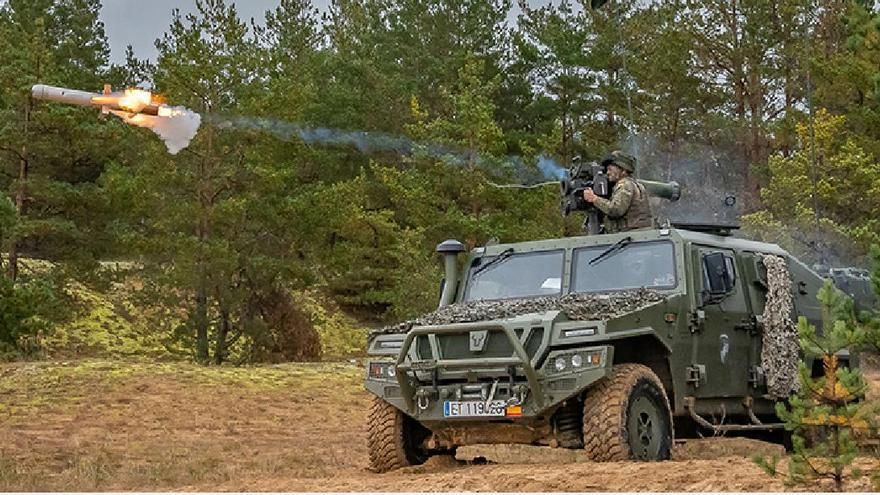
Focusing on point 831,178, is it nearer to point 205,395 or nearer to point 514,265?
point 205,395

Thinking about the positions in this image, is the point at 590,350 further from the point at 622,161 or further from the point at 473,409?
the point at 622,161

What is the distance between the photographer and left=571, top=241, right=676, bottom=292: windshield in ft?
34.3

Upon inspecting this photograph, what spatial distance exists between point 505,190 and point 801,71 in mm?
10090

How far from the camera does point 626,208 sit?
38.7ft

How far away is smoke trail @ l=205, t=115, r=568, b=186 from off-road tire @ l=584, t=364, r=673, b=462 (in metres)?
9.63

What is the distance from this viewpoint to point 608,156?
12.2m

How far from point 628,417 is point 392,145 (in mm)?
21551

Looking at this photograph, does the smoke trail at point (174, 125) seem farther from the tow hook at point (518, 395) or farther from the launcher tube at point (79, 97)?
the tow hook at point (518, 395)

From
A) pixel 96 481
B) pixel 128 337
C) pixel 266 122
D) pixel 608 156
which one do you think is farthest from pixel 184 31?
pixel 96 481

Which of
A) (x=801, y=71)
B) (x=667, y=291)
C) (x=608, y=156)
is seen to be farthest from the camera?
(x=801, y=71)

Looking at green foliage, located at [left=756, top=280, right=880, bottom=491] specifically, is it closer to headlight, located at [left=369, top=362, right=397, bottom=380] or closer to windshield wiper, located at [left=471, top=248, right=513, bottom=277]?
headlight, located at [left=369, top=362, right=397, bottom=380]

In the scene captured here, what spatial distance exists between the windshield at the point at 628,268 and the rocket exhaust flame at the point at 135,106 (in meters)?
7.44

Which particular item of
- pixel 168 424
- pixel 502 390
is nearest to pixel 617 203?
pixel 502 390

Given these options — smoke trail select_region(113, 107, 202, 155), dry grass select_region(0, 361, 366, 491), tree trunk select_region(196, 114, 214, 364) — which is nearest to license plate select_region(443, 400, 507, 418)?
dry grass select_region(0, 361, 366, 491)
